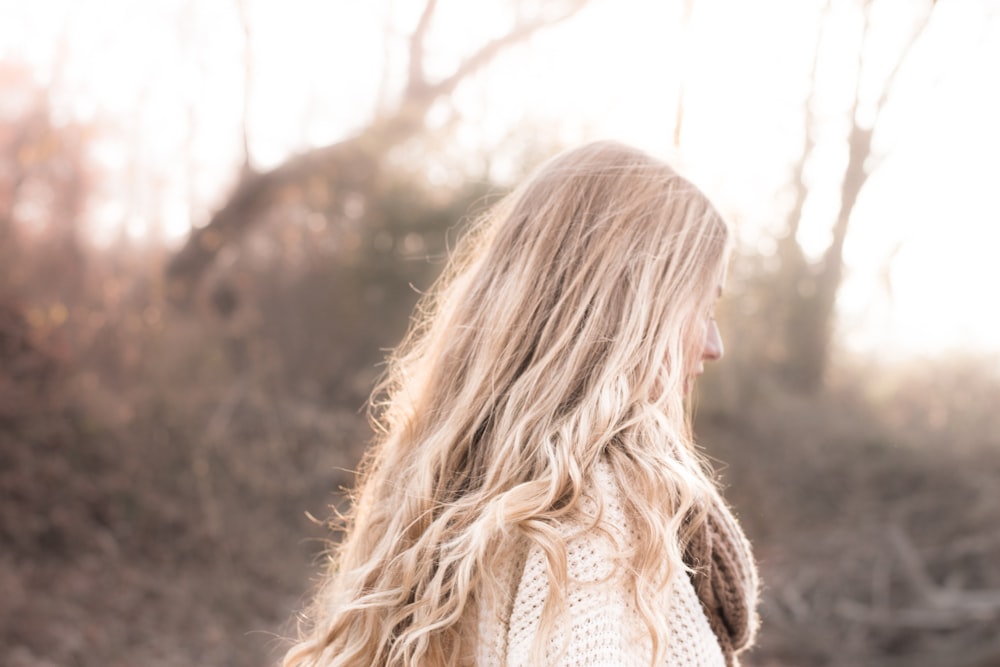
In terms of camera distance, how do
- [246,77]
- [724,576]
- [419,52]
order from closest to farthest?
1. [724,576]
2. [246,77]
3. [419,52]

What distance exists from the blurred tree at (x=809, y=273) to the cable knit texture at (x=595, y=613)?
9.67m

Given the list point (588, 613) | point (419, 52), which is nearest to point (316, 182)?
point (419, 52)

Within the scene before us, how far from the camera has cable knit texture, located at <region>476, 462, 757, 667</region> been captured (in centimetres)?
152

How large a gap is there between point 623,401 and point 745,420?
9.17m

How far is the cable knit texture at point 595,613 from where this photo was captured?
4.98 feet

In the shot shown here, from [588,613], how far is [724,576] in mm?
498

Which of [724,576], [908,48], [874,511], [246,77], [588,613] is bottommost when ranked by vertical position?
[874,511]

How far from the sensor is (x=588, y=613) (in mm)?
1535

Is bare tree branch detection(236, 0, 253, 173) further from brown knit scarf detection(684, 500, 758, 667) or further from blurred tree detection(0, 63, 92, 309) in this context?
brown knit scarf detection(684, 500, 758, 667)

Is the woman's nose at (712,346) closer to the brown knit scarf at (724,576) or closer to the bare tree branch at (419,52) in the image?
the brown knit scarf at (724,576)

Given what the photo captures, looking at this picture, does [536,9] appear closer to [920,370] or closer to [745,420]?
[745,420]

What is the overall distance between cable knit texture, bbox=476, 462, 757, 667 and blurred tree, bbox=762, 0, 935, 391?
9672 mm

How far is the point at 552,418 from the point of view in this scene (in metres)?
1.72

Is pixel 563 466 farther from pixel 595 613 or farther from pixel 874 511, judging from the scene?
pixel 874 511
